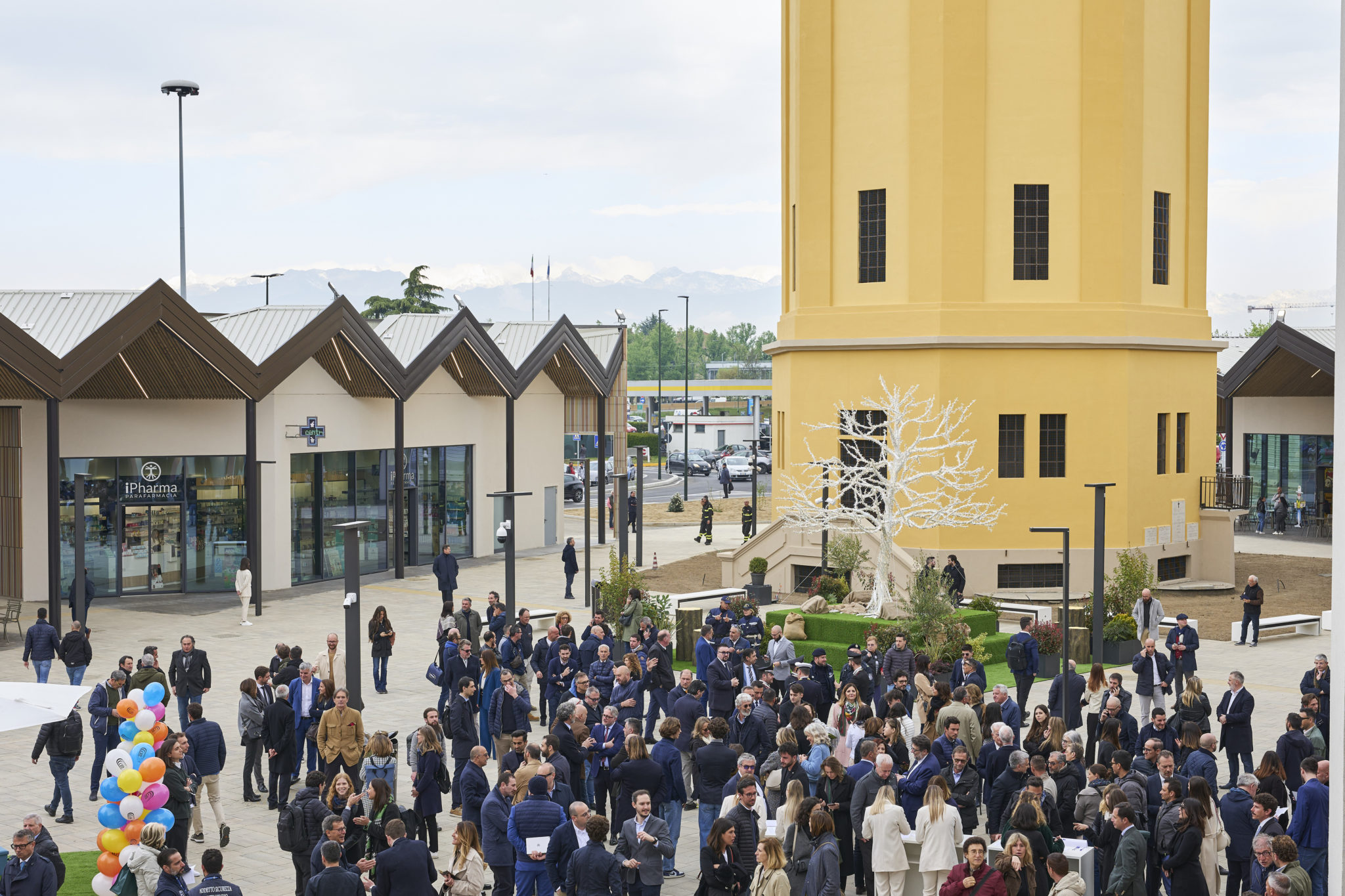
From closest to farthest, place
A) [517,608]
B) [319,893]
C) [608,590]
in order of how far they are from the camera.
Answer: [319,893] < [608,590] < [517,608]

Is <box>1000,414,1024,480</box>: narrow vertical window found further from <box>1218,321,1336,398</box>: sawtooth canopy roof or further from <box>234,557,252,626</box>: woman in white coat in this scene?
<box>234,557,252,626</box>: woman in white coat

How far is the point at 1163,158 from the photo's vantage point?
35938 mm

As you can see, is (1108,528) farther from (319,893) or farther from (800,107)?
(319,893)

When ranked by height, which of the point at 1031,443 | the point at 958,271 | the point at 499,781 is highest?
the point at 958,271

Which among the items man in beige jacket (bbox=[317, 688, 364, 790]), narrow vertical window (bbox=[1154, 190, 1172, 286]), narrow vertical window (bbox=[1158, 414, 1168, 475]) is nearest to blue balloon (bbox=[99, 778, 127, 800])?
man in beige jacket (bbox=[317, 688, 364, 790])

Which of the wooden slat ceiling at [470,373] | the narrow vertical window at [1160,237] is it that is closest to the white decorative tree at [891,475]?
the narrow vertical window at [1160,237]

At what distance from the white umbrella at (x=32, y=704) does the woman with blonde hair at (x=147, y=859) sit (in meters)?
1.77

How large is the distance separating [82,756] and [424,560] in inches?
847

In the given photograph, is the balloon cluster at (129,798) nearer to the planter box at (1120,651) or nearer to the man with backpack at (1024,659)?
the man with backpack at (1024,659)

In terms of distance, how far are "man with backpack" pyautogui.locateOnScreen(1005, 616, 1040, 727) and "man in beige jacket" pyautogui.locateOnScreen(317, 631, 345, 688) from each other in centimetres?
960

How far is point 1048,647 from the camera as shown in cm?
2384

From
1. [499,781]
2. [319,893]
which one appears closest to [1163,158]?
[499,781]

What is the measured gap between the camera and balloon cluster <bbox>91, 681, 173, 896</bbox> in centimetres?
1271

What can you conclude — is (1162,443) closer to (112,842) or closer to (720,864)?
(720,864)
